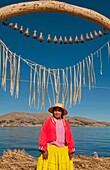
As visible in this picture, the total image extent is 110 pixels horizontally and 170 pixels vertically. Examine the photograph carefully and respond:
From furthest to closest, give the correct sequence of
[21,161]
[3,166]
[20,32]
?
[21,161]
[3,166]
[20,32]

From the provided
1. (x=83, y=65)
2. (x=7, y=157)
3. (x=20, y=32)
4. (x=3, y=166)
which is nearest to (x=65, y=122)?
(x=83, y=65)

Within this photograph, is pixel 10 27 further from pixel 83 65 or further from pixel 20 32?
pixel 83 65

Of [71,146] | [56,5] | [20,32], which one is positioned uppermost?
[56,5]

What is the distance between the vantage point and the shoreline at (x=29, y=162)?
321 inches

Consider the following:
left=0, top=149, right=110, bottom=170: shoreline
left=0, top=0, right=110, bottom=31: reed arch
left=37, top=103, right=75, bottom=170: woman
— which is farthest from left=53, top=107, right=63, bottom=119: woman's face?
left=0, top=149, right=110, bottom=170: shoreline

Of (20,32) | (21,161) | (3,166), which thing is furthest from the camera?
(21,161)

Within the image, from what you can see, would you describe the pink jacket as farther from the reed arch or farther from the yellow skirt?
the reed arch

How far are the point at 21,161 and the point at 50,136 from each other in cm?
344

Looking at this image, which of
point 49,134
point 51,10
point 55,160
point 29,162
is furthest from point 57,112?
point 29,162

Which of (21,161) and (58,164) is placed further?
(21,161)

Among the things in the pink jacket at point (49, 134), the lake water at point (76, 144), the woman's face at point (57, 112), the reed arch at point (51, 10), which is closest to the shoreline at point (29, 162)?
the lake water at point (76, 144)

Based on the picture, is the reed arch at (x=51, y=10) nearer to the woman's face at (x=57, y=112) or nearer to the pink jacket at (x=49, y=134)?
the woman's face at (x=57, y=112)

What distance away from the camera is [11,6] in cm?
542

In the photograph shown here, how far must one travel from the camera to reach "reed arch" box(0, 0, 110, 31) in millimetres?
5418
